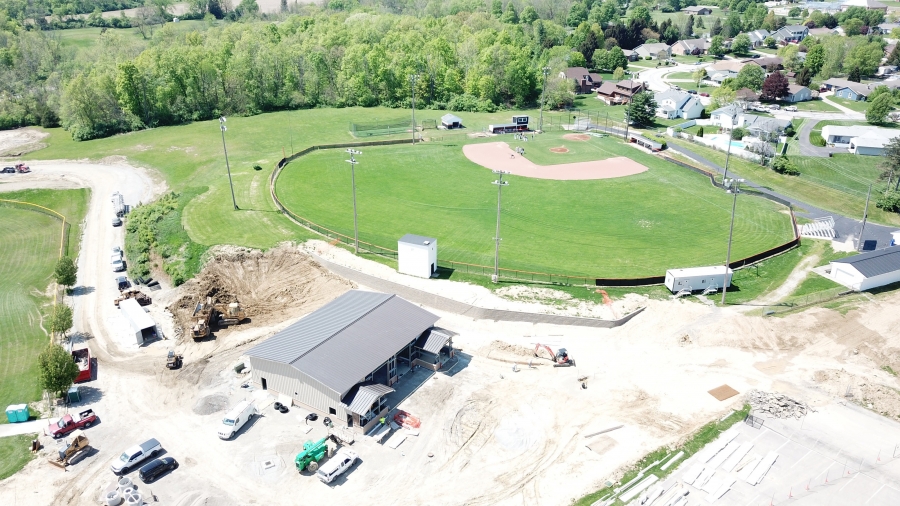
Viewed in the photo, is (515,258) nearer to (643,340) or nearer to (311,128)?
(643,340)

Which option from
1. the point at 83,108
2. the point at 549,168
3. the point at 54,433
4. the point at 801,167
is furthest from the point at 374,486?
the point at 83,108

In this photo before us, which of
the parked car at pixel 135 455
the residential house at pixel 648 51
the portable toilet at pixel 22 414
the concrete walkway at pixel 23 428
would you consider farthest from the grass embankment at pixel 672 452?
the residential house at pixel 648 51

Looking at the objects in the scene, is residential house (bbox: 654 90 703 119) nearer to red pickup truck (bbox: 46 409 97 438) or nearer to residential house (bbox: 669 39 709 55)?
residential house (bbox: 669 39 709 55)

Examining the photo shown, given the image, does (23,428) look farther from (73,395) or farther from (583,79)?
(583,79)

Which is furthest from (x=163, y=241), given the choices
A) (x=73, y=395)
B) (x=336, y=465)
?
(x=336, y=465)

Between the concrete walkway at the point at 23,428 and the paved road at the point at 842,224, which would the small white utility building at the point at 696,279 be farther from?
the concrete walkway at the point at 23,428

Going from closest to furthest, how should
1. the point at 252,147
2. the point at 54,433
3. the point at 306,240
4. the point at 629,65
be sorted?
the point at 54,433 < the point at 306,240 < the point at 252,147 < the point at 629,65
